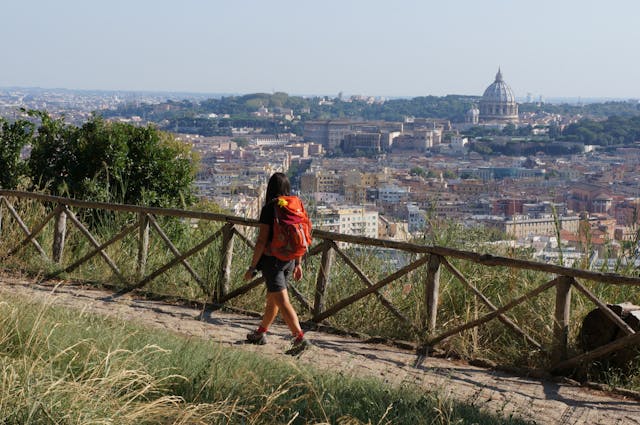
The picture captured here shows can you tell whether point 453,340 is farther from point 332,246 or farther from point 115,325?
point 115,325

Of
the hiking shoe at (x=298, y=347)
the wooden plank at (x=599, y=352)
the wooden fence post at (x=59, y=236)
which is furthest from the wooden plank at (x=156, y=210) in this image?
the wooden plank at (x=599, y=352)

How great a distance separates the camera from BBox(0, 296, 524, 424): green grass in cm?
374

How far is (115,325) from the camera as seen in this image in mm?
5305

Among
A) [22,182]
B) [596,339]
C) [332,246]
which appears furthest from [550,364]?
[22,182]

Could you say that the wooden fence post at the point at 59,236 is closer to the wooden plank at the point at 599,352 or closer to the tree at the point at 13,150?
the tree at the point at 13,150

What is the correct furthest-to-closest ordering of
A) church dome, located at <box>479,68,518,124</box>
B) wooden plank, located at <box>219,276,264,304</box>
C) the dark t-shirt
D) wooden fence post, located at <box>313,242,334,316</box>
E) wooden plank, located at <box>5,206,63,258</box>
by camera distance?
church dome, located at <box>479,68,518,124</box> → wooden plank, located at <box>5,206,63,258</box> → wooden plank, located at <box>219,276,264,304</box> → wooden fence post, located at <box>313,242,334,316</box> → the dark t-shirt

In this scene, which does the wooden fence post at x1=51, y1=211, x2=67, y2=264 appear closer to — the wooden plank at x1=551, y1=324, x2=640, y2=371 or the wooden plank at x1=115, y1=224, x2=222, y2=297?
the wooden plank at x1=115, y1=224, x2=222, y2=297

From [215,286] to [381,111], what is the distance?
583 feet

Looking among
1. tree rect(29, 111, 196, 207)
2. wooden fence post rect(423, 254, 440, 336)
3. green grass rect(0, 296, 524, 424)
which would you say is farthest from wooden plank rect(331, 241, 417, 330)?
tree rect(29, 111, 196, 207)

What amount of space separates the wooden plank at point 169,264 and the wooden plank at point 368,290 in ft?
3.69

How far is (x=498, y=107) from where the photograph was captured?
568 ft

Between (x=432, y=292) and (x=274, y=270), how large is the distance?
119 cm

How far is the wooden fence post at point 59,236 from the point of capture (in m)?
8.41

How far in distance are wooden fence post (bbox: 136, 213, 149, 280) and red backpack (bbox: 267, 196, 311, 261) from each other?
2286 millimetres
